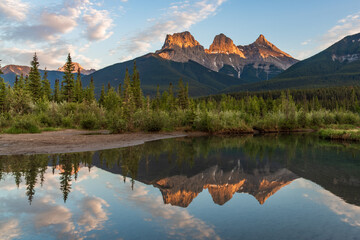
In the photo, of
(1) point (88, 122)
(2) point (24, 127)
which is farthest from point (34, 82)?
(2) point (24, 127)

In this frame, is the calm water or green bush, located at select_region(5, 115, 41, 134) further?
green bush, located at select_region(5, 115, 41, 134)

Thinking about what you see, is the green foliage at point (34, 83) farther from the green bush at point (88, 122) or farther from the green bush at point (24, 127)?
the green bush at point (24, 127)

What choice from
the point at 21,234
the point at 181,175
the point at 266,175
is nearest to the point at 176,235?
the point at 21,234

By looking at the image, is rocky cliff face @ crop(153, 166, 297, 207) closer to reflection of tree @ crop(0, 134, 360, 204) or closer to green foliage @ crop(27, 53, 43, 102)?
reflection of tree @ crop(0, 134, 360, 204)

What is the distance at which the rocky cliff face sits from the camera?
35.0 feet

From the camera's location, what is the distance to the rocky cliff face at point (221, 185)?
10664 mm

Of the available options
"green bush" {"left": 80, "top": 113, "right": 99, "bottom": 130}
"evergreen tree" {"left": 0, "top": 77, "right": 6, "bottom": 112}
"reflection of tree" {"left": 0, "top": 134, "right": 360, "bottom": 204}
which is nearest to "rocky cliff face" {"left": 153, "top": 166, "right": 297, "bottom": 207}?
"reflection of tree" {"left": 0, "top": 134, "right": 360, "bottom": 204}

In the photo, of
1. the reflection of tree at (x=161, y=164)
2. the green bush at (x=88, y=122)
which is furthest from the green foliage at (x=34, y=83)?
the reflection of tree at (x=161, y=164)

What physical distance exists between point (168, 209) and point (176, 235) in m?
2.31

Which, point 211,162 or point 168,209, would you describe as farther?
point 211,162

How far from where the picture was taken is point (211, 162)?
18219 millimetres

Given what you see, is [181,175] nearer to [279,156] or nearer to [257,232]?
[257,232]

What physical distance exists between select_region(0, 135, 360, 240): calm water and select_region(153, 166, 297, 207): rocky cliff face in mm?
47

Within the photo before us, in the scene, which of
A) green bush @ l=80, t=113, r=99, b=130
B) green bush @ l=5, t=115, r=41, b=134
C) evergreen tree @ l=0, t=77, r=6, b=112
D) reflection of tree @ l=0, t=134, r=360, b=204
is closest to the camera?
reflection of tree @ l=0, t=134, r=360, b=204
